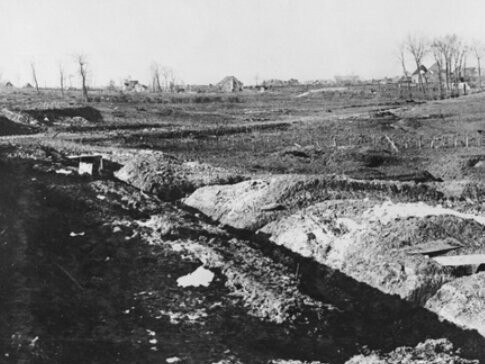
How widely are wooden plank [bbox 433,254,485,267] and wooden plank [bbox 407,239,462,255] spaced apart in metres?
0.25

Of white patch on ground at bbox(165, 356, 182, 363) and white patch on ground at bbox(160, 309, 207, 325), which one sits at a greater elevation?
white patch on ground at bbox(160, 309, 207, 325)

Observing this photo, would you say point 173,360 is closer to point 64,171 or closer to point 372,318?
point 372,318

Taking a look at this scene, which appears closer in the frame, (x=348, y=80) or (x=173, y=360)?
(x=173, y=360)

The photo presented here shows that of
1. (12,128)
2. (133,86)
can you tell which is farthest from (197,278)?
(133,86)

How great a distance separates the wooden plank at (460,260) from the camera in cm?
935

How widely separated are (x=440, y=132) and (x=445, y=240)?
2199cm

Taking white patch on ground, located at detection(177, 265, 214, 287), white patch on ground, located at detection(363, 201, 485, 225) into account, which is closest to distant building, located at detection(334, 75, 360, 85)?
white patch on ground, located at detection(363, 201, 485, 225)

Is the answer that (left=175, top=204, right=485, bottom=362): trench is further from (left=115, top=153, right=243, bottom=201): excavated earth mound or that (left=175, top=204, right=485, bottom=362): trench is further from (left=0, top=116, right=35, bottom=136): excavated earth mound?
(left=0, top=116, right=35, bottom=136): excavated earth mound

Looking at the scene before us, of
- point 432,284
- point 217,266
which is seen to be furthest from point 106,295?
point 432,284

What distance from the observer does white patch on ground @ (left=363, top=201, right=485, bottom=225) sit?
11.4 metres

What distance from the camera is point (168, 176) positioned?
1638cm

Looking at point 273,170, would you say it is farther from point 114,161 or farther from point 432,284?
→ point 432,284

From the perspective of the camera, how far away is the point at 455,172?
65.0 ft

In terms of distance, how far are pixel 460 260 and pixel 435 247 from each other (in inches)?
23.5
